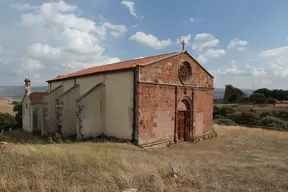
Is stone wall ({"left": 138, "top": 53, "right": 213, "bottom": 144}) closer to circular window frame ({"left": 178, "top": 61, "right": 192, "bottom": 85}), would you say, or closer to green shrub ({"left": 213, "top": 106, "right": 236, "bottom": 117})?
circular window frame ({"left": 178, "top": 61, "right": 192, "bottom": 85})

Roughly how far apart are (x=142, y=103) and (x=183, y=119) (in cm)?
529

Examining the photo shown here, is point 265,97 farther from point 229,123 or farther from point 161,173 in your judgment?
point 161,173

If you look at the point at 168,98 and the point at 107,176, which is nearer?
the point at 107,176

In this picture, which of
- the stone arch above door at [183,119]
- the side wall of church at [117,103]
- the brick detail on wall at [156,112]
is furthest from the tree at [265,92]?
the side wall of church at [117,103]

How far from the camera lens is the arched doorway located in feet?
54.7

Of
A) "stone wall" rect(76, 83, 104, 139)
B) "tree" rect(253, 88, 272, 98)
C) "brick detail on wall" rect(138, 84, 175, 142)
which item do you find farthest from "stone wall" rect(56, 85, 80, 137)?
"tree" rect(253, 88, 272, 98)

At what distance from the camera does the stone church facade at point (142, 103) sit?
1348 cm

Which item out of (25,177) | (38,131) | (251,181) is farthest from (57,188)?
(38,131)

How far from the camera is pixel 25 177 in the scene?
5.10 meters

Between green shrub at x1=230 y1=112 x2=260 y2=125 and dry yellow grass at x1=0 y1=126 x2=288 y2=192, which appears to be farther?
green shrub at x1=230 y1=112 x2=260 y2=125

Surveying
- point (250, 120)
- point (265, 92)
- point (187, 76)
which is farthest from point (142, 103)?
point (265, 92)

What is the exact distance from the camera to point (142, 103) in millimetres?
13352

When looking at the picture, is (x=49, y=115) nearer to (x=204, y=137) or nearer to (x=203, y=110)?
(x=203, y=110)

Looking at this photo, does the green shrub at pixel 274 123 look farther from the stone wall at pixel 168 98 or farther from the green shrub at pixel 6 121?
the green shrub at pixel 6 121
